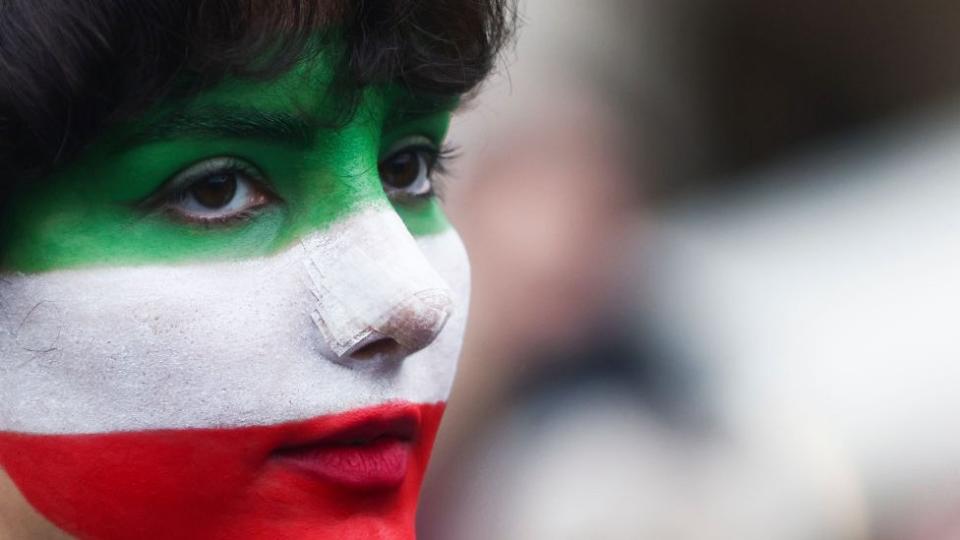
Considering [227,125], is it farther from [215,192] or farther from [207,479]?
[207,479]

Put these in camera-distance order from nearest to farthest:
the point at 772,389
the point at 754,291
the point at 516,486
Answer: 1. the point at 516,486
2. the point at 772,389
3. the point at 754,291

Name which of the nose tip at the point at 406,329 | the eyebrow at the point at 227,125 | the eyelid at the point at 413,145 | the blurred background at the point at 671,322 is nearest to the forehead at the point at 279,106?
the eyebrow at the point at 227,125

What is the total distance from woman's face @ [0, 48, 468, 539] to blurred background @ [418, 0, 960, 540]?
768 mm

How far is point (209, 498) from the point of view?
1442mm

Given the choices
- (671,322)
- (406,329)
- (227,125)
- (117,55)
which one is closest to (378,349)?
(406,329)

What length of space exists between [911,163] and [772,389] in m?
1.20

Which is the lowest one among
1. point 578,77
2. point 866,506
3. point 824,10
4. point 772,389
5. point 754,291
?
point 866,506

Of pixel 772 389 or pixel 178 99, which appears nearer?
pixel 178 99

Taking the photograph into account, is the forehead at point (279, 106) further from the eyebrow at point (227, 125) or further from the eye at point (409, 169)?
the eye at point (409, 169)

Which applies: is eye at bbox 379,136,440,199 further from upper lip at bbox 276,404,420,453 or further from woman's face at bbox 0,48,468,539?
upper lip at bbox 276,404,420,453

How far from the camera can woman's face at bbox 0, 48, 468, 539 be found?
141cm

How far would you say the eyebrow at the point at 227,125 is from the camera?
1.41 metres

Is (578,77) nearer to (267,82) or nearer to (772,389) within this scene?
(772,389)

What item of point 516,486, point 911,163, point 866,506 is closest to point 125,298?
point 516,486
